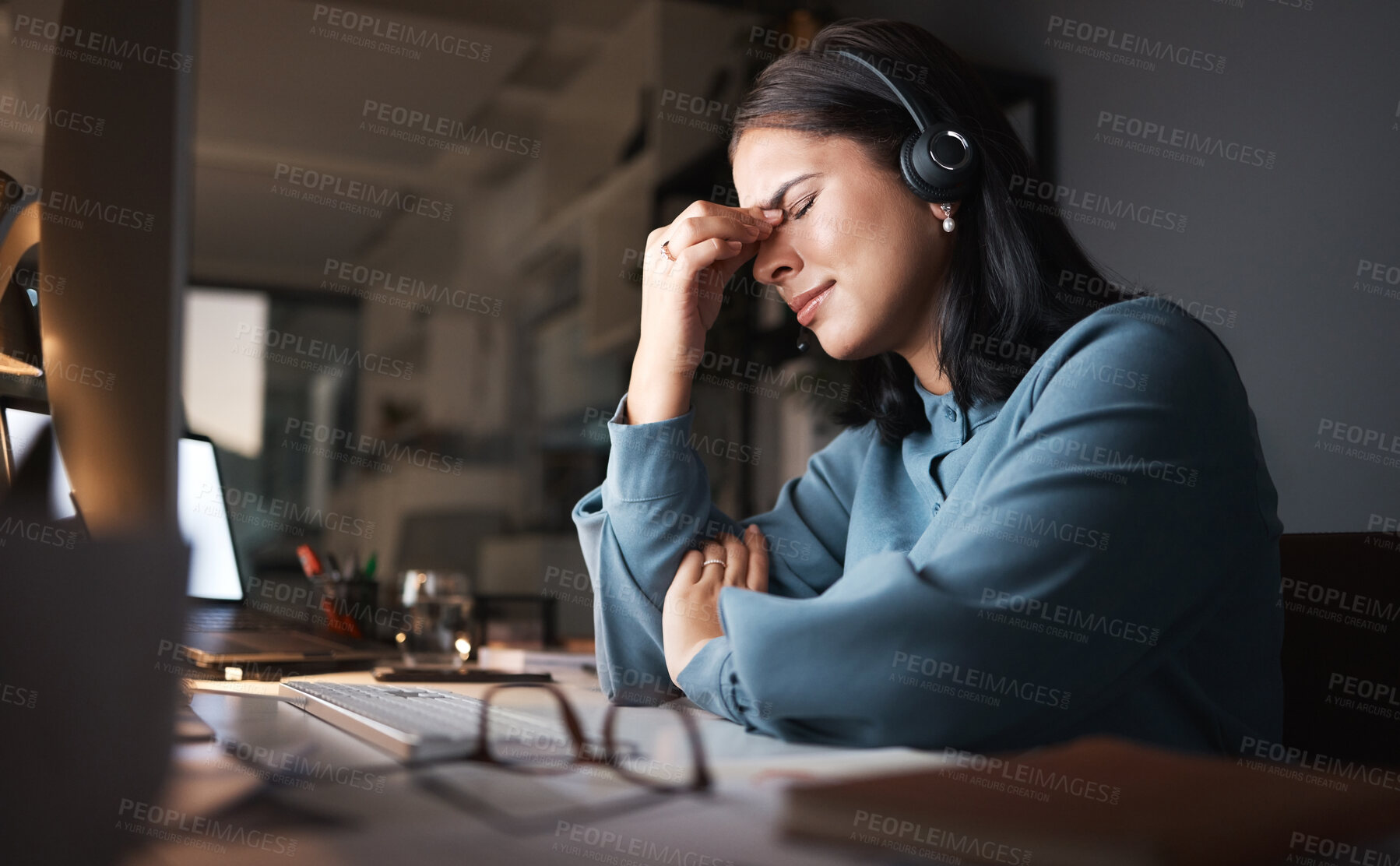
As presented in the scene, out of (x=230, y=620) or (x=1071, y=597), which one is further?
(x=230, y=620)

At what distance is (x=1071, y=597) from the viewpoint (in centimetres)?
74

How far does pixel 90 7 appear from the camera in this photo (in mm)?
527

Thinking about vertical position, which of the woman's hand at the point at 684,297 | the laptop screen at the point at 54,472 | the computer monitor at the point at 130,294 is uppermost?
the woman's hand at the point at 684,297

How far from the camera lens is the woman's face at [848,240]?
1109 millimetres

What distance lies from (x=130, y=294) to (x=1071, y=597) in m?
0.63

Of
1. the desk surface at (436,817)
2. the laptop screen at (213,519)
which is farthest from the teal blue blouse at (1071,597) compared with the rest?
the laptop screen at (213,519)

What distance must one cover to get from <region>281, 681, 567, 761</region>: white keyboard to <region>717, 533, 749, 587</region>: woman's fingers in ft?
1.00

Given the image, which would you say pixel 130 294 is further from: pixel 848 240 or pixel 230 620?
pixel 230 620

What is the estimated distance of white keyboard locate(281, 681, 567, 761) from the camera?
565 millimetres

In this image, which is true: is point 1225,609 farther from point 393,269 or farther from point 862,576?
point 393,269

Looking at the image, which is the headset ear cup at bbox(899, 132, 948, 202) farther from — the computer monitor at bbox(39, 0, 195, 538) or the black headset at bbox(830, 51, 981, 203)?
the computer monitor at bbox(39, 0, 195, 538)

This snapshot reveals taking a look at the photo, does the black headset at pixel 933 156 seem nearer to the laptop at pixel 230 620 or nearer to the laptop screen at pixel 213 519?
the laptop at pixel 230 620

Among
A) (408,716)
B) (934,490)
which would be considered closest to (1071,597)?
(934,490)

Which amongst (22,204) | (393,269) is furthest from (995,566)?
(393,269)
